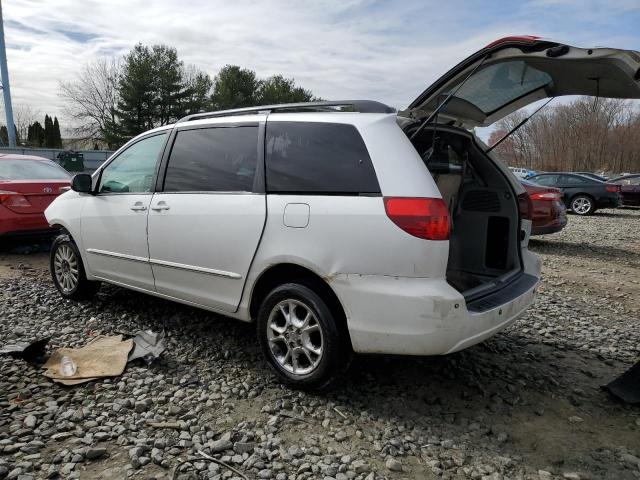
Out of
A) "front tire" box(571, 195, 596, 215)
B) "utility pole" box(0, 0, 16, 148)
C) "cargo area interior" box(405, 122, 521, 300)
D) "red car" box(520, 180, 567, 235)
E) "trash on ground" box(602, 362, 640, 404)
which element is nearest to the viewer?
"trash on ground" box(602, 362, 640, 404)

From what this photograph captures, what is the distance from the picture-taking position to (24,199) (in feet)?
22.8

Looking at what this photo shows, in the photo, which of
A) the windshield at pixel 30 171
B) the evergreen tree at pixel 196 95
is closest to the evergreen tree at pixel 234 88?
the evergreen tree at pixel 196 95

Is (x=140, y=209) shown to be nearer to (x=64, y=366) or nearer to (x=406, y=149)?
(x=64, y=366)

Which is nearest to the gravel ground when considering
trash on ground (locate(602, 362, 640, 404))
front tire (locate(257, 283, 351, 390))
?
trash on ground (locate(602, 362, 640, 404))

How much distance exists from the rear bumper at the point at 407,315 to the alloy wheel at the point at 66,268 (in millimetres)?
3311

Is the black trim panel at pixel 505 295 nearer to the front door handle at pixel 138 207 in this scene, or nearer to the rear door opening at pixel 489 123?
the rear door opening at pixel 489 123

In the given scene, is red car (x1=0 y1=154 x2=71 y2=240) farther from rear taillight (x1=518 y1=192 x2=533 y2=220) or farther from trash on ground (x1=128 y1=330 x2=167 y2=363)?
rear taillight (x1=518 y1=192 x2=533 y2=220)

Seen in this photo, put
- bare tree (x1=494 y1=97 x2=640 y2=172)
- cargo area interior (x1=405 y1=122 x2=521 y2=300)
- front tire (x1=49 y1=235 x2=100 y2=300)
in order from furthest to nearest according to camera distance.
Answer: bare tree (x1=494 y1=97 x2=640 y2=172) → front tire (x1=49 y1=235 x2=100 y2=300) → cargo area interior (x1=405 y1=122 x2=521 y2=300)

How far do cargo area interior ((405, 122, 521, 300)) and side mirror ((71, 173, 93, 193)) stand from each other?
124 inches

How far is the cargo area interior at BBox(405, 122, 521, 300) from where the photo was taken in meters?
3.78

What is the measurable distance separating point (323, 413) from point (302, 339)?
0.46 metres

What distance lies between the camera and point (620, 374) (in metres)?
3.63

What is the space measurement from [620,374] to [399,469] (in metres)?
2.16

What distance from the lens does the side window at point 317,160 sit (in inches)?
115
